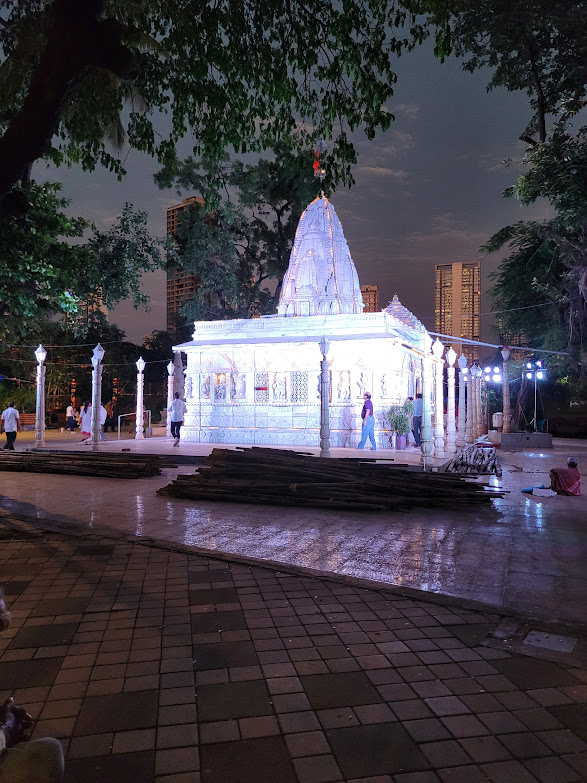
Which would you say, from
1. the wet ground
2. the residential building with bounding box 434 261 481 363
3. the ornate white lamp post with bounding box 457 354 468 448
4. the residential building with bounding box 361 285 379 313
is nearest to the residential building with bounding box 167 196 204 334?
the ornate white lamp post with bounding box 457 354 468 448

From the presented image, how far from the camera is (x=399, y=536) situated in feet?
24.5

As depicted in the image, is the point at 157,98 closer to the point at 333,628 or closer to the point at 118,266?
the point at 118,266

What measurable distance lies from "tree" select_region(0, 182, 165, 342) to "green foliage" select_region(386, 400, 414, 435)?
1024cm

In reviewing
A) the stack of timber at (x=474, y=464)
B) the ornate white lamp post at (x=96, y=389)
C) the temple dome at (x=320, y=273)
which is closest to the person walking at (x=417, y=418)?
the stack of timber at (x=474, y=464)

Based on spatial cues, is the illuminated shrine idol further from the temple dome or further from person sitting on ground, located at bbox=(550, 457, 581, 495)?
person sitting on ground, located at bbox=(550, 457, 581, 495)

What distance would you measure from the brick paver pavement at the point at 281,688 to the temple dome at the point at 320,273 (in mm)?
21898

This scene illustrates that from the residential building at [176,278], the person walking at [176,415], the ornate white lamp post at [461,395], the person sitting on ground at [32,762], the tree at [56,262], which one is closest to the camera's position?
the person sitting on ground at [32,762]

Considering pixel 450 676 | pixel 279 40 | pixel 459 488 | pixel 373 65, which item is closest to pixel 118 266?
pixel 279 40

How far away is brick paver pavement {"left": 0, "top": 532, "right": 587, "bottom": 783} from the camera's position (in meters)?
2.57

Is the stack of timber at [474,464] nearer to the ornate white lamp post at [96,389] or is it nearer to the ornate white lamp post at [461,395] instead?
the ornate white lamp post at [461,395]

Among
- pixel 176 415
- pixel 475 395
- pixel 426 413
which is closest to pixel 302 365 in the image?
pixel 176 415

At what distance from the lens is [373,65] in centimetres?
693

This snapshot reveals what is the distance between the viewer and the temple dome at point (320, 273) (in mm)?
26203

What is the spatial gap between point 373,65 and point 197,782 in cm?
752
